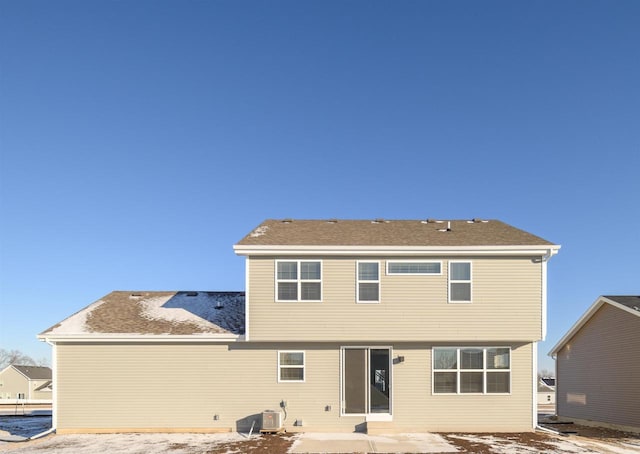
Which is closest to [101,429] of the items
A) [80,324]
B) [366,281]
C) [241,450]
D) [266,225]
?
[80,324]

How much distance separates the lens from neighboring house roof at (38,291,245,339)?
12398mm

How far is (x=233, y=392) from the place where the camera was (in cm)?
1225

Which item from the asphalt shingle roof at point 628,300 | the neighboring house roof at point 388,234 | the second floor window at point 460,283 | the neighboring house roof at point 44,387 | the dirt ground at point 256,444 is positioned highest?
the neighboring house roof at point 388,234

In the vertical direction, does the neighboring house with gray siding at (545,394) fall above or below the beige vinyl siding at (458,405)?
below

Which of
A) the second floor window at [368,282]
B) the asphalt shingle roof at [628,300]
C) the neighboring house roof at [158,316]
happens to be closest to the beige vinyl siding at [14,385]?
the neighboring house roof at [158,316]

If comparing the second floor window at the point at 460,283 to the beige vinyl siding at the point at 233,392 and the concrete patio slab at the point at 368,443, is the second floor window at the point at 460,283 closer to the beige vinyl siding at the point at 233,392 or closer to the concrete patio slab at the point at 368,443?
the beige vinyl siding at the point at 233,392

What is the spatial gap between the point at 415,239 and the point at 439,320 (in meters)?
2.34

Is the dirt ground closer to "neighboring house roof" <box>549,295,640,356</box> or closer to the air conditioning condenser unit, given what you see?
the air conditioning condenser unit

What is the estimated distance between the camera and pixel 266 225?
1425cm

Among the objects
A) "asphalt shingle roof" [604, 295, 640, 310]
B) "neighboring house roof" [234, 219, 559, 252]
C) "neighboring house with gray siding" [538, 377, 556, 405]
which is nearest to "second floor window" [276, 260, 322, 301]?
"neighboring house roof" [234, 219, 559, 252]

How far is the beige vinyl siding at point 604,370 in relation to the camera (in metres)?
14.0

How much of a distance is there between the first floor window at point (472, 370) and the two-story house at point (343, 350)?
1.1 inches

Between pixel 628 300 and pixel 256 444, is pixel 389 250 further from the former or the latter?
pixel 628 300

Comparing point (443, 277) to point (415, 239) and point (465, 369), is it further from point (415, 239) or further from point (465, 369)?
point (465, 369)
